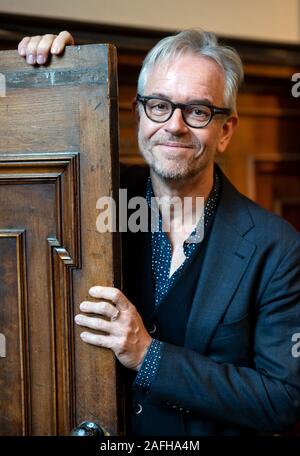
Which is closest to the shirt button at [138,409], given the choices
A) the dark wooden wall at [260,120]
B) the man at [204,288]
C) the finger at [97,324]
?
the man at [204,288]

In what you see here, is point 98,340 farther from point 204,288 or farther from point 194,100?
point 194,100

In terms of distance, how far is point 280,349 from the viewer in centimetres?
140

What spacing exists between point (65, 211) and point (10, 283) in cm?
20

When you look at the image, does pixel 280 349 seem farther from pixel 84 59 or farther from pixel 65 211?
pixel 84 59

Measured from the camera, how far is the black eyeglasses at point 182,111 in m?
1.43

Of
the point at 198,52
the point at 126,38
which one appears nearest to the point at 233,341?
the point at 198,52

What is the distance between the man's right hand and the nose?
11.8 inches

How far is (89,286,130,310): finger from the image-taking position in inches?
49.2

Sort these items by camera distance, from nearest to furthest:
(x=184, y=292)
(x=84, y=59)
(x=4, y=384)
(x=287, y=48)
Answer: (x=84, y=59)
(x=4, y=384)
(x=184, y=292)
(x=287, y=48)

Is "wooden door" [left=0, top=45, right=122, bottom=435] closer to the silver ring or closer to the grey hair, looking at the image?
the silver ring

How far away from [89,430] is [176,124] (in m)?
0.71

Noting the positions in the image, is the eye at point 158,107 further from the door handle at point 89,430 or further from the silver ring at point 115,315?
the door handle at point 89,430

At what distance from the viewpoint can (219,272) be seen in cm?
144

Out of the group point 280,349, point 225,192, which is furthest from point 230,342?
point 225,192
